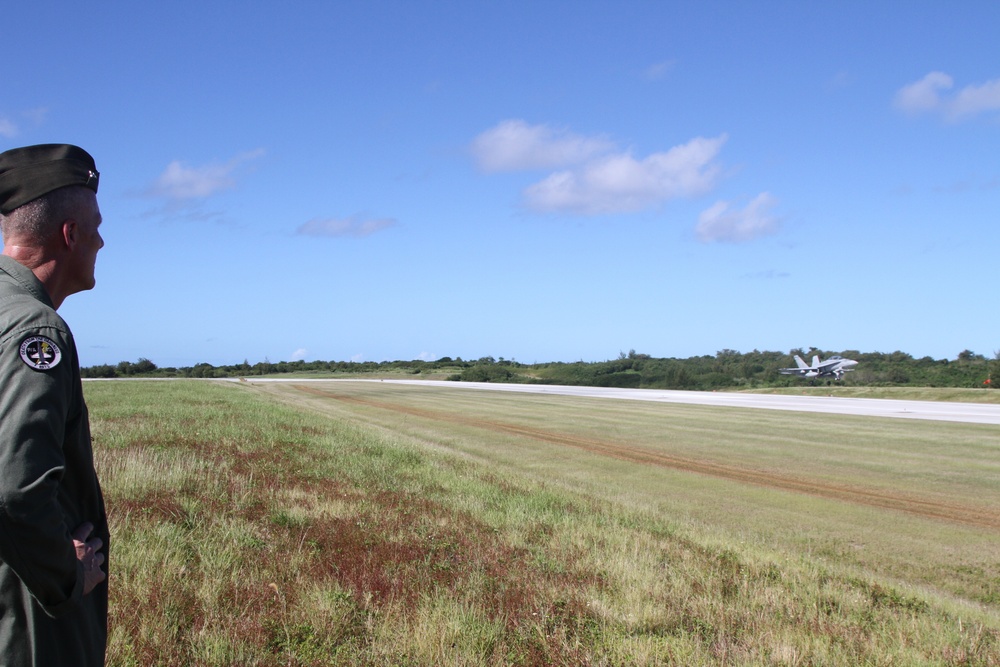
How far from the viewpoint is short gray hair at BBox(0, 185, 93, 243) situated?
7.57 ft

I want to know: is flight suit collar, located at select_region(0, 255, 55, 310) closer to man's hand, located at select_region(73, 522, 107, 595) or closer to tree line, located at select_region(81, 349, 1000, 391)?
man's hand, located at select_region(73, 522, 107, 595)

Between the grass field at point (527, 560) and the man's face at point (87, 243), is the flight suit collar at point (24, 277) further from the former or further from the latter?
the grass field at point (527, 560)

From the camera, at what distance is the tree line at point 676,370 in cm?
6856

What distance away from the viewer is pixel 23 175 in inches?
91.3

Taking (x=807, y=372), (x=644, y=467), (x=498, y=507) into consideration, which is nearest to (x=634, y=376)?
(x=807, y=372)

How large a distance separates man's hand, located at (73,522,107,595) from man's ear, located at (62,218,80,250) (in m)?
0.95

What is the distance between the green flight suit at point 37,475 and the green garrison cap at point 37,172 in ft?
0.72

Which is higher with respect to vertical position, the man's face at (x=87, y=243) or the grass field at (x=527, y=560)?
the man's face at (x=87, y=243)

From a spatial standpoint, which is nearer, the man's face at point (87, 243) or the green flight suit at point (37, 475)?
the green flight suit at point (37, 475)

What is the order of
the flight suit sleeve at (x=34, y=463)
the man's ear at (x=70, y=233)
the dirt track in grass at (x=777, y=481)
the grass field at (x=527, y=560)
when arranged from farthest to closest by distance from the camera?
the dirt track in grass at (x=777, y=481) → the grass field at (x=527, y=560) → the man's ear at (x=70, y=233) → the flight suit sleeve at (x=34, y=463)

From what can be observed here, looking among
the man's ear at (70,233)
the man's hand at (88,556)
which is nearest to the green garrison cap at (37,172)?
the man's ear at (70,233)

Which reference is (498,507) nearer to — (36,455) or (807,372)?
(36,455)

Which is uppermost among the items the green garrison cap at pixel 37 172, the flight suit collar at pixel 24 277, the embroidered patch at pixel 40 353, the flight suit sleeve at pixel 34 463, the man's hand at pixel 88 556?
the green garrison cap at pixel 37 172

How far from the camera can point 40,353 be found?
2.04 meters
